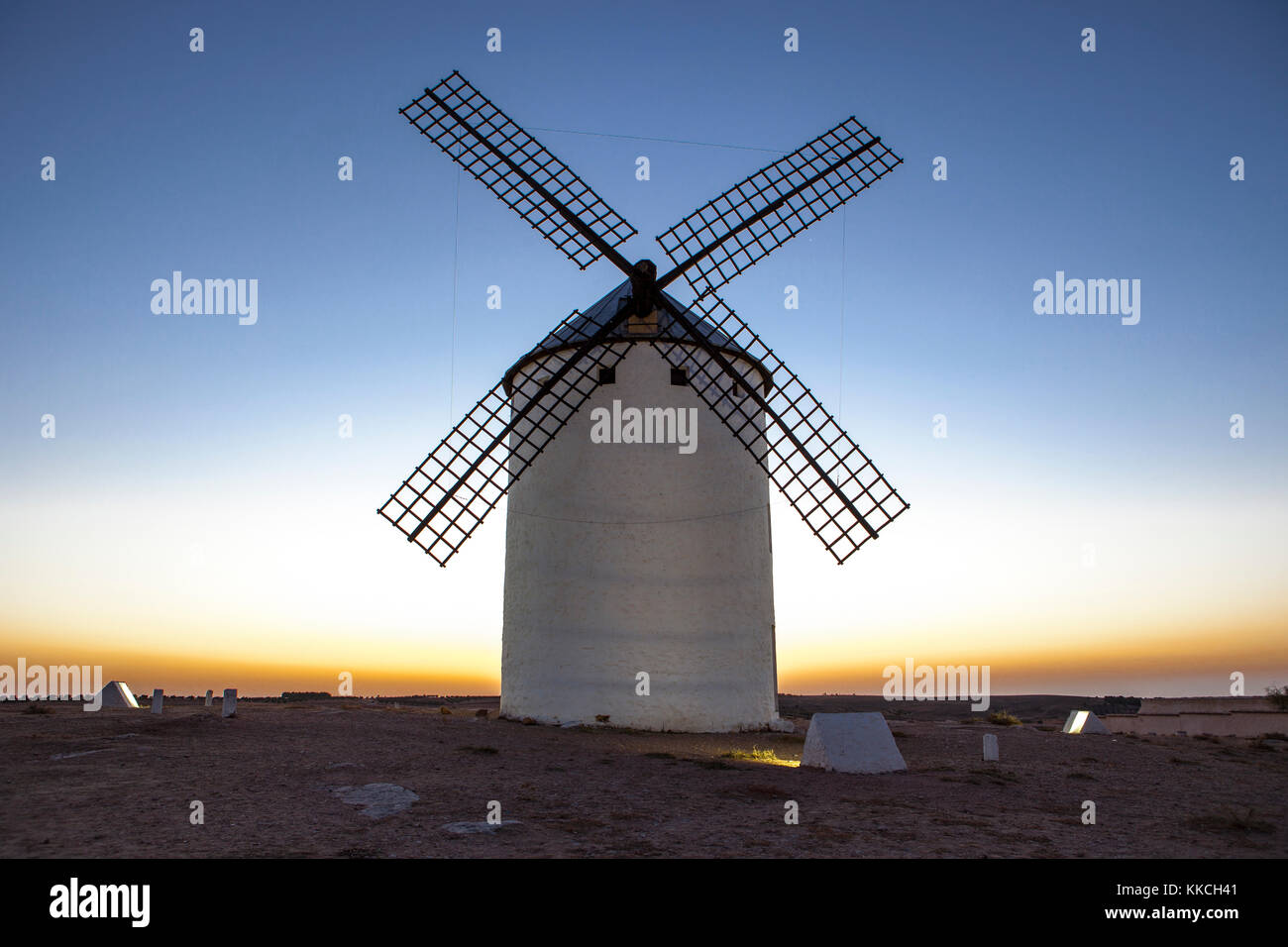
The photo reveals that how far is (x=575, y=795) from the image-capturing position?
31.3ft

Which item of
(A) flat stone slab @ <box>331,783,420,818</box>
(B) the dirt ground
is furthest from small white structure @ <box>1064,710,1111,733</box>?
(A) flat stone slab @ <box>331,783,420,818</box>

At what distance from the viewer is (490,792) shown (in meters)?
9.50

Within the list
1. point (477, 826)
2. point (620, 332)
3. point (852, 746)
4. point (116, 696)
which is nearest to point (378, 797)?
point (477, 826)

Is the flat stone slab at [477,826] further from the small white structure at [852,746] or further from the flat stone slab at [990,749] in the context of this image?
the flat stone slab at [990,749]

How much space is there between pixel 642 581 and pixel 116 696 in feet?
46.5

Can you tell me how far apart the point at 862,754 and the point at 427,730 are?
24.6 feet

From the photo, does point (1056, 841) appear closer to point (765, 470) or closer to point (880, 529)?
point (880, 529)

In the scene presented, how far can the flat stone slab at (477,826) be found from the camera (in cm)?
766

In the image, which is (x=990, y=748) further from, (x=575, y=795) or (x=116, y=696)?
(x=116, y=696)

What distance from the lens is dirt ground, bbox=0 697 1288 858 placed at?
7.26m

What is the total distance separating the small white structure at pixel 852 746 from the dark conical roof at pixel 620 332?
27.1 ft

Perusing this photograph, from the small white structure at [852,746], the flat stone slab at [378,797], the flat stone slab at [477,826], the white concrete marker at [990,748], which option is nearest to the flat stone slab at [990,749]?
the white concrete marker at [990,748]
